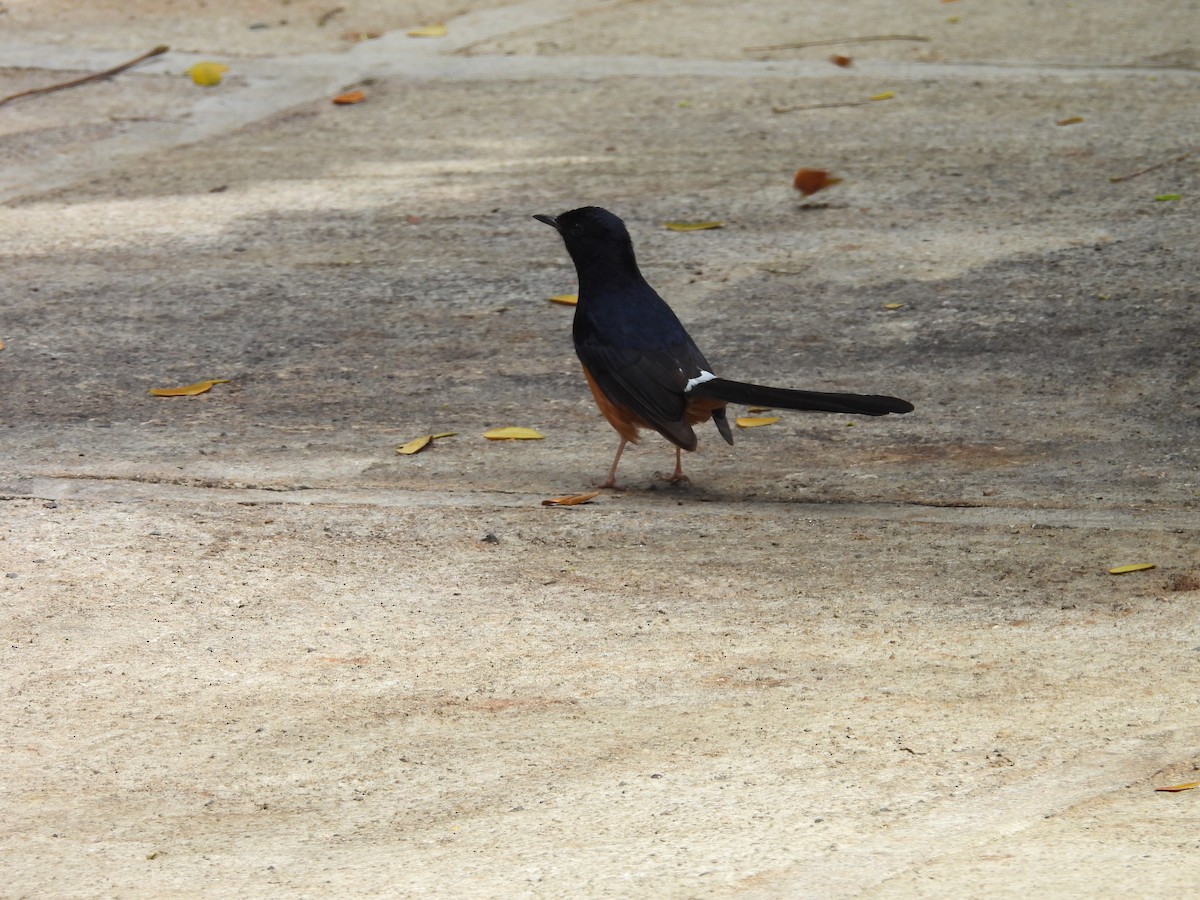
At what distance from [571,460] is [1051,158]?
3.70 metres

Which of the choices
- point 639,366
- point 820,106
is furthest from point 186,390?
point 820,106

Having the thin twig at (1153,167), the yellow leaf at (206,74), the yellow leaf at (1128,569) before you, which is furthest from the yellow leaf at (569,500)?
the yellow leaf at (206,74)

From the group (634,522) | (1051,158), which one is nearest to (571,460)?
(634,522)

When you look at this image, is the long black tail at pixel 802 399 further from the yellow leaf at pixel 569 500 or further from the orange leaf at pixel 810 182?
the orange leaf at pixel 810 182

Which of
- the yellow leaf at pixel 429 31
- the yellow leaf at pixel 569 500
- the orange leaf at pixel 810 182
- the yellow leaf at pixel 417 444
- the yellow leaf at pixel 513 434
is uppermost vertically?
the yellow leaf at pixel 429 31

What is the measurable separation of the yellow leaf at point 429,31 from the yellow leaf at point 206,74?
1418 mm

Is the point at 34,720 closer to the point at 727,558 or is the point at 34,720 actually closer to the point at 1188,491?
the point at 727,558

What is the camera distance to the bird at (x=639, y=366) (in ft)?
15.6

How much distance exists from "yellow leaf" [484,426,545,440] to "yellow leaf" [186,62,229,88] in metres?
5.26

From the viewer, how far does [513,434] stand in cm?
549

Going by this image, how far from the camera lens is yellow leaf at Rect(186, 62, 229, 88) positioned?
9.84 meters

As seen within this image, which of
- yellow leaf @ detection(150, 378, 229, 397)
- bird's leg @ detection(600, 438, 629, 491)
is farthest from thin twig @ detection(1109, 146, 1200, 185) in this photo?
yellow leaf @ detection(150, 378, 229, 397)

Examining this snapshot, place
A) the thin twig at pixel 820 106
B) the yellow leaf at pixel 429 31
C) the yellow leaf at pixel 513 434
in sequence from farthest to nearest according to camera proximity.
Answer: the yellow leaf at pixel 429 31 < the thin twig at pixel 820 106 < the yellow leaf at pixel 513 434

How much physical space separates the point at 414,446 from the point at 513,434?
348 mm
